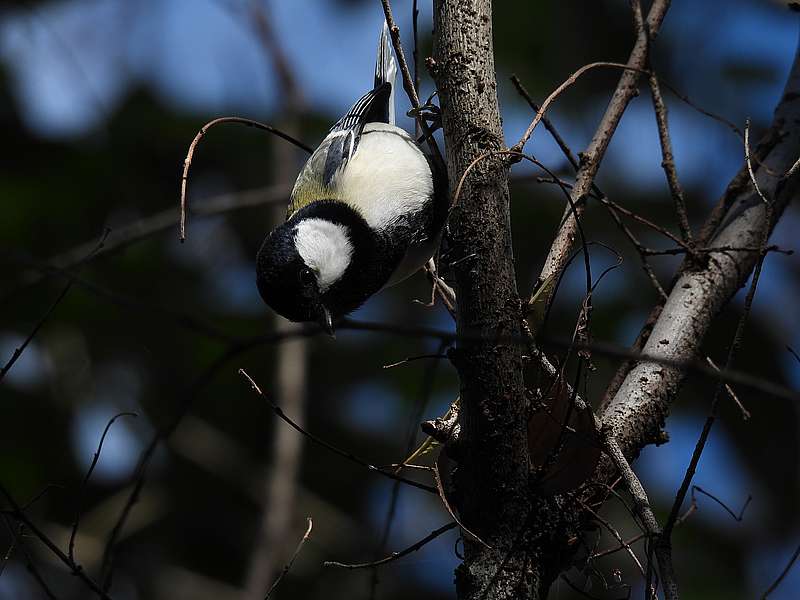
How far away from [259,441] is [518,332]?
5111 millimetres

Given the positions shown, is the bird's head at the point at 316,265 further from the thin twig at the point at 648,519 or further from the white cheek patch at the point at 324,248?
the thin twig at the point at 648,519

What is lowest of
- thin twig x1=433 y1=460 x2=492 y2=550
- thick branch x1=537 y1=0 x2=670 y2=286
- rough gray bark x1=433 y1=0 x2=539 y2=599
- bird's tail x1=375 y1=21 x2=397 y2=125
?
thin twig x1=433 y1=460 x2=492 y2=550

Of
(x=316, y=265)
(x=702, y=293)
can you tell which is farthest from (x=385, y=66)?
(x=702, y=293)

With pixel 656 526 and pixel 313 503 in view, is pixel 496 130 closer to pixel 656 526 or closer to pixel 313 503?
pixel 656 526

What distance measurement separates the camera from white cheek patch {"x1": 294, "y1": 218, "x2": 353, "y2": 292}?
2627 mm

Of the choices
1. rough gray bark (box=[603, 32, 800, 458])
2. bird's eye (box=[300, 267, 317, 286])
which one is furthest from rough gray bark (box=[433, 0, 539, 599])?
bird's eye (box=[300, 267, 317, 286])

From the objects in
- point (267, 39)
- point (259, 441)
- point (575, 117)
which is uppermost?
point (575, 117)

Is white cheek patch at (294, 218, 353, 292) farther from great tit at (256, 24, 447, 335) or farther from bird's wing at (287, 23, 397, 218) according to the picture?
bird's wing at (287, 23, 397, 218)

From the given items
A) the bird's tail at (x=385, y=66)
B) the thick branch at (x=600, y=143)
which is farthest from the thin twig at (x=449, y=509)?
the bird's tail at (x=385, y=66)

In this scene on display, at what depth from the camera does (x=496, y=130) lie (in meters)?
2.15

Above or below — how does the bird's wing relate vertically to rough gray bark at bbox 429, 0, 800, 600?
above

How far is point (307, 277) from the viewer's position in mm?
2586

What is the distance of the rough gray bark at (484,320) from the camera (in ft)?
6.53

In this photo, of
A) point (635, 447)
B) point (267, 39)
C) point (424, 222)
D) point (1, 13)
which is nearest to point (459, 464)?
point (635, 447)
